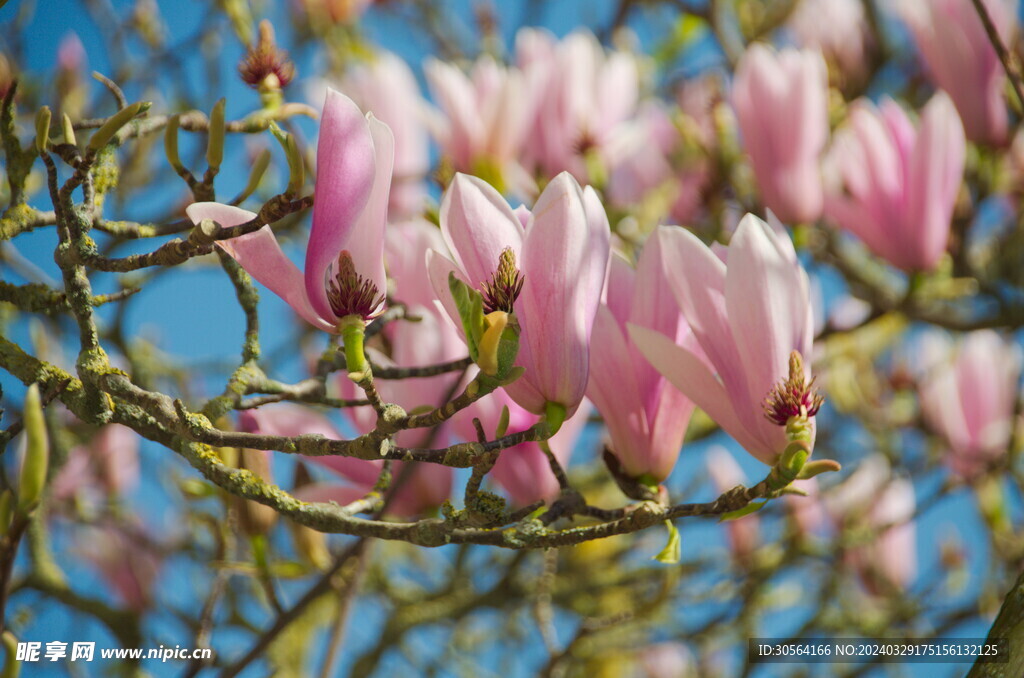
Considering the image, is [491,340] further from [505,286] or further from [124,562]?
[124,562]

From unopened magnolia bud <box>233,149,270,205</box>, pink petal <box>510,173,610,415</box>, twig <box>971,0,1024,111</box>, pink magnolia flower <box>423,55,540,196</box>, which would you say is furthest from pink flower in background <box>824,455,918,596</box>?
unopened magnolia bud <box>233,149,270,205</box>

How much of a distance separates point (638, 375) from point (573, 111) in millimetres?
820

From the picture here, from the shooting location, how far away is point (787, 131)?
→ 1189 mm

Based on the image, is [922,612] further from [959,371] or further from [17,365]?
[17,365]

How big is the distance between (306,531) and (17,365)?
44 cm

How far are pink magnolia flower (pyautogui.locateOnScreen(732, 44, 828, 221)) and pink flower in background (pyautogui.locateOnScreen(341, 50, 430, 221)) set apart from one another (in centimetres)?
48

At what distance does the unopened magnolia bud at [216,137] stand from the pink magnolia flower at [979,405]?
1.31 metres

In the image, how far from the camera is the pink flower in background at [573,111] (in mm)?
1398

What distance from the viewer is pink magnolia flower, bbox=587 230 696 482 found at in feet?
2.17

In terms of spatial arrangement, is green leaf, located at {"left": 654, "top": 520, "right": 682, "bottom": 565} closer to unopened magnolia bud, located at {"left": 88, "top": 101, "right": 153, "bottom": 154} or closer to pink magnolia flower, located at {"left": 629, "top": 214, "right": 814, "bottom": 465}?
pink magnolia flower, located at {"left": 629, "top": 214, "right": 814, "bottom": 465}

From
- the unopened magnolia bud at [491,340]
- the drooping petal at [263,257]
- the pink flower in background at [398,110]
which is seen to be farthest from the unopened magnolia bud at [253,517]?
the pink flower in background at [398,110]

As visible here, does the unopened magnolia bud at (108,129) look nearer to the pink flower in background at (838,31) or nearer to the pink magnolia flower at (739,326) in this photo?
the pink magnolia flower at (739,326)

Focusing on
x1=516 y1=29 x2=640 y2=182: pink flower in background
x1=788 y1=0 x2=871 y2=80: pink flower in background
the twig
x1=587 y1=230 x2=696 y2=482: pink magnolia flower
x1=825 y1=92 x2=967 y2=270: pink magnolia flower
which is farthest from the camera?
x1=788 y1=0 x2=871 y2=80: pink flower in background

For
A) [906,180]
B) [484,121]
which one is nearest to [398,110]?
[484,121]
